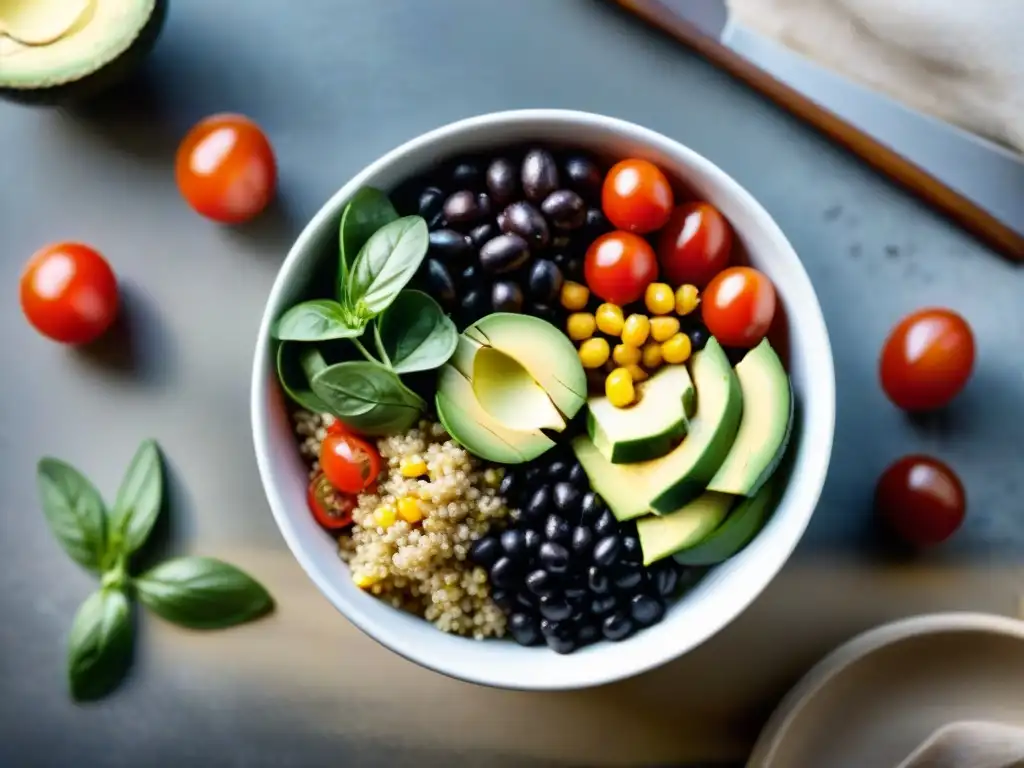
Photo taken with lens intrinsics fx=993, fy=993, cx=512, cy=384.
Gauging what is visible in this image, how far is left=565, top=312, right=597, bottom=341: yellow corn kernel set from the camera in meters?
0.98

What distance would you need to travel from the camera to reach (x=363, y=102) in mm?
1141

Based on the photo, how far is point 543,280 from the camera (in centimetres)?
95

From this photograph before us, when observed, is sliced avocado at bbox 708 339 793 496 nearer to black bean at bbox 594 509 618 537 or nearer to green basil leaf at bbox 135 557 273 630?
black bean at bbox 594 509 618 537

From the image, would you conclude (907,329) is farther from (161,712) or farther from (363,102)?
(161,712)

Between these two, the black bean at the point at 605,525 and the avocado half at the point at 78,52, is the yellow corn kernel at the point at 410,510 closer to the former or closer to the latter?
the black bean at the point at 605,525

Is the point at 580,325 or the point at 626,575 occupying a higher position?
the point at 580,325

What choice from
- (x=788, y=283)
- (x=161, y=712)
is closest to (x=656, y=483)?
(x=788, y=283)

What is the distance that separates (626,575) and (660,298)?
0.27 m

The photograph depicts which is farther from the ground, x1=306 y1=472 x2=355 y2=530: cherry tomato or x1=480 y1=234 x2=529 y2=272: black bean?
x1=480 y1=234 x2=529 y2=272: black bean

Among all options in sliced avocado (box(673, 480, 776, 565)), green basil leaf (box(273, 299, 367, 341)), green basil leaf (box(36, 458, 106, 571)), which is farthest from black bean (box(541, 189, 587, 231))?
green basil leaf (box(36, 458, 106, 571))

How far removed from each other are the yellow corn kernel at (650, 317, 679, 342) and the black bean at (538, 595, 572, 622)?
0.27 meters

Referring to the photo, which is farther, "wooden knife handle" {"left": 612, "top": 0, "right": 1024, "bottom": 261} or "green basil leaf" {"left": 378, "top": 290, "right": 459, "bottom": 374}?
"wooden knife handle" {"left": 612, "top": 0, "right": 1024, "bottom": 261}

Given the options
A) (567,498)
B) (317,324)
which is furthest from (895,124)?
(317,324)

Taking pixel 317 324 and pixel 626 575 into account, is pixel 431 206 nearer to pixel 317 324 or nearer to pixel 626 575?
pixel 317 324
